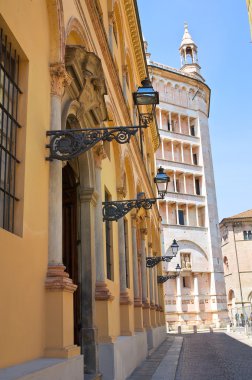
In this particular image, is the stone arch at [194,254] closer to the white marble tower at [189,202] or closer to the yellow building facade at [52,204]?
the white marble tower at [189,202]

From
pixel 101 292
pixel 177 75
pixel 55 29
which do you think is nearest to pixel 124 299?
pixel 101 292

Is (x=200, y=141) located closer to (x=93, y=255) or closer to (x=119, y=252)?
(x=119, y=252)

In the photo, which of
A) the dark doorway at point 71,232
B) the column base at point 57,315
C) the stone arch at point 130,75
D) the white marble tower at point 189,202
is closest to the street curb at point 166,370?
the dark doorway at point 71,232

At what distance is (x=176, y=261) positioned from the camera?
45.9 m

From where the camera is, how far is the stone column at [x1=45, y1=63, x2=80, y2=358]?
5402 millimetres

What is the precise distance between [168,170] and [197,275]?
11.3 m

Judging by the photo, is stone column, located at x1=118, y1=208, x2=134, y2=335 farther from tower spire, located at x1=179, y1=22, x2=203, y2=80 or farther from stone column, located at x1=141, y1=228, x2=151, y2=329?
tower spire, located at x1=179, y1=22, x2=203, y2=80

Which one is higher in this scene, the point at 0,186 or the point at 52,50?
the point at 52,50

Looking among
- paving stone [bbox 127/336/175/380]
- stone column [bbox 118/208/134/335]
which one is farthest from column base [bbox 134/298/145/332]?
stone column [bbox 118/208/134/335]

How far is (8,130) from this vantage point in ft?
16.3

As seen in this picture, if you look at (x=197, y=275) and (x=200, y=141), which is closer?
(x=197, y=275)

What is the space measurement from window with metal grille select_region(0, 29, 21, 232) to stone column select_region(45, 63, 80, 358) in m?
1.00

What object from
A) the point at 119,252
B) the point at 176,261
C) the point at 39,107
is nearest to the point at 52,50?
the point at 39,107

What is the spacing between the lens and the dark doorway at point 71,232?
894cm
